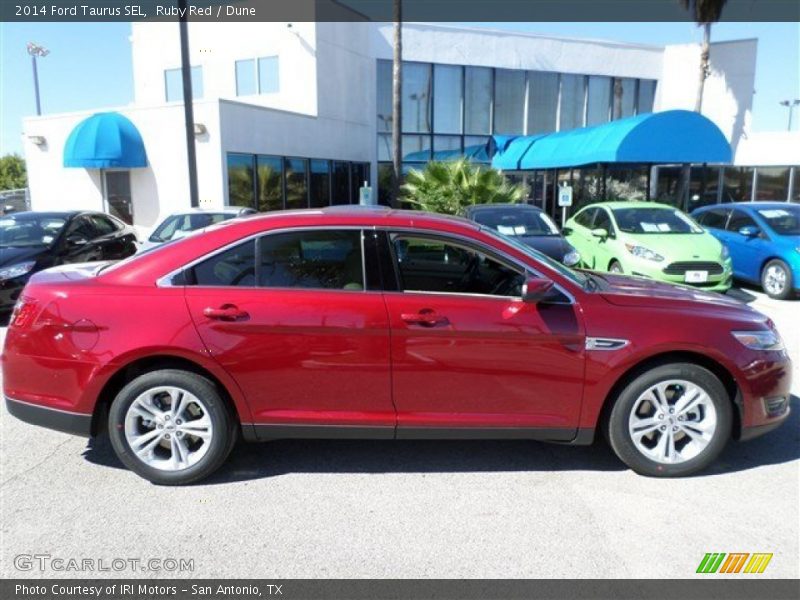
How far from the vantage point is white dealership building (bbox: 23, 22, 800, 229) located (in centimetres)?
1636

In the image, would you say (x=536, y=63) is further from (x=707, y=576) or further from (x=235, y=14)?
(x=707, y=576)

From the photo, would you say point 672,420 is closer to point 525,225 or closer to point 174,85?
point 525,225

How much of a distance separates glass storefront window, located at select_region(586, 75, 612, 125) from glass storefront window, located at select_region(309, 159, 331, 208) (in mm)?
12320

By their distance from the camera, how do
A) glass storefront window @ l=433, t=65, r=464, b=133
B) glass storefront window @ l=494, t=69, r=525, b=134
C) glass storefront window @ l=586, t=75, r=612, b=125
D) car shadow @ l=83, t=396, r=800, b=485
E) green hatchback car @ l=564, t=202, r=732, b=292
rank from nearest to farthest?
car shadow @ l=83, t=396, r=800, b=485 < green hatchback car @ l=564, t=202, r=732, b=292 < glass storefront window @ l=433, t=65, r=464, b=133 < glass storefront window @ l=494, t=69, r=525, b=134 < glass storefront window @ l=586, t=75, r=612, b=125

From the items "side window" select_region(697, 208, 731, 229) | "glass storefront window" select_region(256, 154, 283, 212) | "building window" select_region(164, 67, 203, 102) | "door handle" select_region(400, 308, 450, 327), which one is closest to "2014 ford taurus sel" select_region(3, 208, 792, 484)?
"door handle" select_region(400, 308, 450, 327)

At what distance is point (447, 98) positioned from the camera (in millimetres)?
23844

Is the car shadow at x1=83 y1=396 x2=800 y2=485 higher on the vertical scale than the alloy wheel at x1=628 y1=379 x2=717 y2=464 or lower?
lower

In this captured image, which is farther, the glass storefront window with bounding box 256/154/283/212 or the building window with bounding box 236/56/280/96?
the building window with bounding box 236/56/280/96

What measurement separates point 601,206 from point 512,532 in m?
8.66

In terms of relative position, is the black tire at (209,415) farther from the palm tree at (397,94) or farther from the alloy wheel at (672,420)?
the palm tree at (397,94)

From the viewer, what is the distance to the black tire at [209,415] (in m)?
3.58

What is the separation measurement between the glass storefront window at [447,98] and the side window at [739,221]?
48.5ft

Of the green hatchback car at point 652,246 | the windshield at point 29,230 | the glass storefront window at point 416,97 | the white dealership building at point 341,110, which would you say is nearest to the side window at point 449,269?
the green hatchback car at point 652,246

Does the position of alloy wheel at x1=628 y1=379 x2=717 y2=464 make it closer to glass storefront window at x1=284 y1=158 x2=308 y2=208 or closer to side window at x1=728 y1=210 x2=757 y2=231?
side window at x1=728 y1=210 x2=757 y2=231
